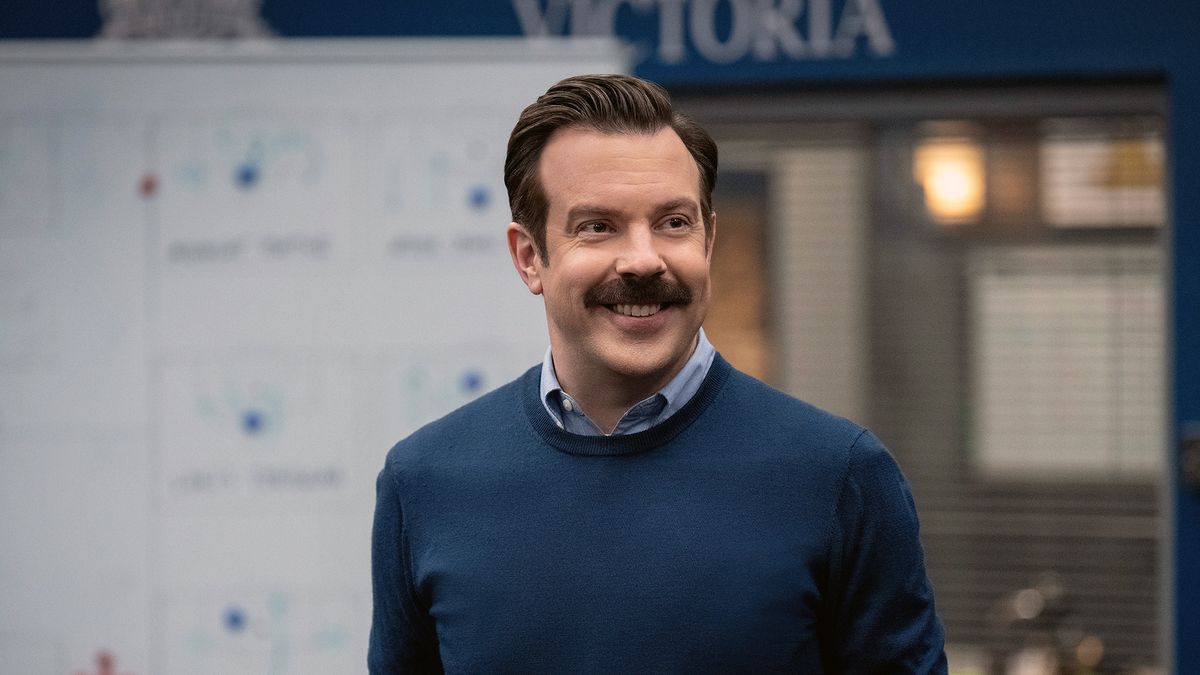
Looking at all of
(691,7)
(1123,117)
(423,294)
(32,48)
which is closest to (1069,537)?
(1123,117)

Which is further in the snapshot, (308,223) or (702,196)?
(308,223)

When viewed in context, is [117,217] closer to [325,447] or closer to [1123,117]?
[325,447]

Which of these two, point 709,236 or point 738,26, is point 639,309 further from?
point 738,26

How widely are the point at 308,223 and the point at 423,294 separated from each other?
0.90ft

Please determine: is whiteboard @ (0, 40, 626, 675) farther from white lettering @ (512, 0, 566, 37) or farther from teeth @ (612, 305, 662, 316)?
teeth @ (612, 305, 662, 316)

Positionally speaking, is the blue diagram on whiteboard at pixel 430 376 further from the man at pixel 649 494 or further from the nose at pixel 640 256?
the nose at pixel 640 256

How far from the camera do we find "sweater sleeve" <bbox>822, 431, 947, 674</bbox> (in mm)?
1282

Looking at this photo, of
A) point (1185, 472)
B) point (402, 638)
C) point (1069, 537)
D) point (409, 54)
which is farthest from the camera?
point (1069, 537)

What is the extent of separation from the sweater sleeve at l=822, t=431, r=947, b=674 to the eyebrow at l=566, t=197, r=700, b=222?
0.30 metres

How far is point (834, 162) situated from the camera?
3.38 metres

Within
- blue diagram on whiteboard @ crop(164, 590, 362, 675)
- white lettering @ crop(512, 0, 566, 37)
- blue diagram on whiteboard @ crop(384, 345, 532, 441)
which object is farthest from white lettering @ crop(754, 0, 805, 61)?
blue diagram on whiteboard @ crop(164, 590, 362, 675)

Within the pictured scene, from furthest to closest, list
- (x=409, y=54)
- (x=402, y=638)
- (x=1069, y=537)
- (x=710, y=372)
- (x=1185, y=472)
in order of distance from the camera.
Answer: (x=1069, y=537) → (x=1185, y=472) → (x=409, y=54) → (x=402, y=638) → (x=710, y=372)

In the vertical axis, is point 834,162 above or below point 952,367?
above

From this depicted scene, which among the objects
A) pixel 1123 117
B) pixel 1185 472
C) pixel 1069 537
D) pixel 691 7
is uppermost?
pixel 691 7
